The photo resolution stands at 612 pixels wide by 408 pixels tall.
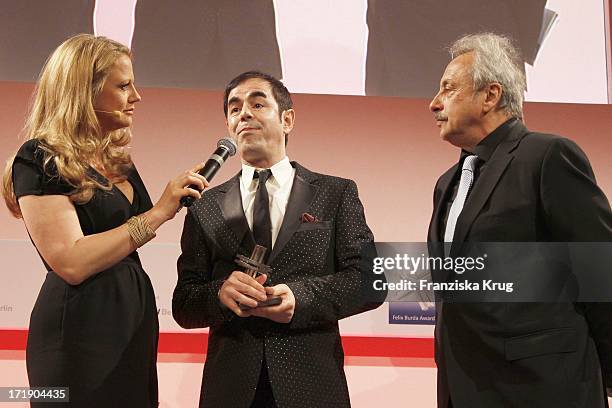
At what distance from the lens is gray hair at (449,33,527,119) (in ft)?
7.35

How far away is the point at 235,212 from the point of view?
2279mm

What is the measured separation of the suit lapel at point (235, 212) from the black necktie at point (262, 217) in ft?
0.10

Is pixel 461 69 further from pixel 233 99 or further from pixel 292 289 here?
pixel 292 289

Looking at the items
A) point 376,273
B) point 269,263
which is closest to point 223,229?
point 269,263

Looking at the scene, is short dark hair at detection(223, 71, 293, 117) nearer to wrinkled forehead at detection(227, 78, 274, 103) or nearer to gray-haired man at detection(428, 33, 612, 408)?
wrinkled forehead at detection(227, 78, 274, 103)

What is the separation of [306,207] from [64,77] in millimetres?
802

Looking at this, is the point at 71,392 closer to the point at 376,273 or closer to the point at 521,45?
the point at 376,273

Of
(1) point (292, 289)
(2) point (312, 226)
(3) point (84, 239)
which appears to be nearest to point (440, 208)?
(2) point (312, 226)

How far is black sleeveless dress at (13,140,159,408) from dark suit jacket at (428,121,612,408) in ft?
2.84

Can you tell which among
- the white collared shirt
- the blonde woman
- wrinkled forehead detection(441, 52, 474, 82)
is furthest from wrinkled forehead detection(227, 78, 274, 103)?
wrinkled forehead detection(441, 52, 474, 82)

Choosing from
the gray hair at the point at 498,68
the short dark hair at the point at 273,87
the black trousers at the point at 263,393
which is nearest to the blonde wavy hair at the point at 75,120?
the short dark hair at the point at 273,87

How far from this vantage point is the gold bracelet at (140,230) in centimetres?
192

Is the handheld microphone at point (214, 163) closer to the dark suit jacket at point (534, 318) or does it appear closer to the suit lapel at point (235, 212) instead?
the suit lapel at point (235, 212)

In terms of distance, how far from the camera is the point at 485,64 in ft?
7.43
